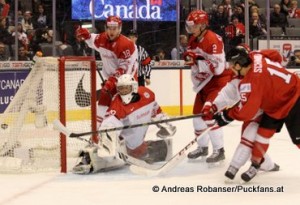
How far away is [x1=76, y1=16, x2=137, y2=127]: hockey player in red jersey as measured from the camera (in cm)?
475

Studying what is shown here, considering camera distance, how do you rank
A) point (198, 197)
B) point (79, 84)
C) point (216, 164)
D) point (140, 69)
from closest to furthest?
point (198, 197) < point (216, 164) < point (79, 84) < point (140, 69)

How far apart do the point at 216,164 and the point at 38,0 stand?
420cm

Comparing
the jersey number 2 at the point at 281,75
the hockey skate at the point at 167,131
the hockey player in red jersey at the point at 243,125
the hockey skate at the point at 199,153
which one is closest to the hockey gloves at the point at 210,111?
the hockey player in red jersey at the point at 243,125

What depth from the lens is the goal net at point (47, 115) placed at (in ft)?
14.3

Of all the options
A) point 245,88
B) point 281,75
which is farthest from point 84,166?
point 281,75

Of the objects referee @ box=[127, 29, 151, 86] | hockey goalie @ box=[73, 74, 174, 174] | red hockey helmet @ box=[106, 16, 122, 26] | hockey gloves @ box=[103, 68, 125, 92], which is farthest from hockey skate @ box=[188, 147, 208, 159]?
referee @ box=[127, 29, 151, 86]

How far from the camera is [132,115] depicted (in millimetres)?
4363

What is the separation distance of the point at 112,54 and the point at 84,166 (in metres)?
1.01

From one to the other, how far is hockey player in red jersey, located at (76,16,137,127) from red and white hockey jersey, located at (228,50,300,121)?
122cm

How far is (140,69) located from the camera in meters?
6.61

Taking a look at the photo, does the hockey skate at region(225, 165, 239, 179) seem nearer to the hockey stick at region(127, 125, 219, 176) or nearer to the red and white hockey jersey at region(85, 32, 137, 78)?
the hockey stick at region(127, 125, 219, 176)

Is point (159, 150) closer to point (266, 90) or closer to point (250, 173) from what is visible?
point (250, 173)

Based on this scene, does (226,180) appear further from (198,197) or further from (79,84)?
(79,84)

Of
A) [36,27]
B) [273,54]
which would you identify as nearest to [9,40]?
[36,27]
